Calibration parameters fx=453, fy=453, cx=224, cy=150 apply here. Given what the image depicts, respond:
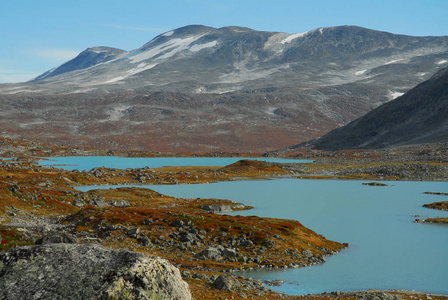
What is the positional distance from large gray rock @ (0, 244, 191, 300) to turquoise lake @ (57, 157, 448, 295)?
59.5 feet

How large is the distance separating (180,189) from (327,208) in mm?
Answer: 35968

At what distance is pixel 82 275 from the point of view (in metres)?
11.7

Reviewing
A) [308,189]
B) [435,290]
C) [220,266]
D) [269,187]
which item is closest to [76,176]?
[269,187]

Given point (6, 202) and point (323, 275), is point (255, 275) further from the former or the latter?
point (6, 202)

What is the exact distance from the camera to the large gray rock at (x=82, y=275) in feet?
37.4

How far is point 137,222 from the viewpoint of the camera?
43375 millimetres

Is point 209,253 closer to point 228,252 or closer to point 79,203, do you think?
point 228,252

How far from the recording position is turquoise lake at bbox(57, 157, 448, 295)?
107 ft

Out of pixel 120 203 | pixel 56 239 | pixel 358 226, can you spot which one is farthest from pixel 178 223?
pixel 358 226

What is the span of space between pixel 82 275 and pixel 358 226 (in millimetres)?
52189

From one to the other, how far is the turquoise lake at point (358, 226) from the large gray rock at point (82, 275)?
1813 cm

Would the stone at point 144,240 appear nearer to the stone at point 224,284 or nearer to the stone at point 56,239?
the stone at point 224,284

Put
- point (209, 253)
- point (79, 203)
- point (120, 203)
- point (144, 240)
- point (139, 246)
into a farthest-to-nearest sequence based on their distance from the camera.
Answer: point (120, 203), point (79, 203), point (144, 240), point (139, 246), point (209, 253)

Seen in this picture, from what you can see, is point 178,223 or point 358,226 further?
point 358,226
